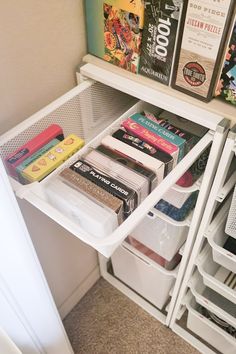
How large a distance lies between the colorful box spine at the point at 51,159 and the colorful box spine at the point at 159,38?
0.24m

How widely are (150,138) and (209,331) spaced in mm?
854

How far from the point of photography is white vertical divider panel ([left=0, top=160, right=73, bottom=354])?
63 centimetres

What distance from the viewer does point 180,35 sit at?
69 cm

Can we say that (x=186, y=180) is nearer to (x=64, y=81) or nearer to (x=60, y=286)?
(x=64, y=81)

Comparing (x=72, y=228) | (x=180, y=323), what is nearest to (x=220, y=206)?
(x=72, y=228)

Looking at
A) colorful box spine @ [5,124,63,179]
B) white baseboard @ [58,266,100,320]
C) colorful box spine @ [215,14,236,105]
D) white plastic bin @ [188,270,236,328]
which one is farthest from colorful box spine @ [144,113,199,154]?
white baseboard @ [58,266,100,320]

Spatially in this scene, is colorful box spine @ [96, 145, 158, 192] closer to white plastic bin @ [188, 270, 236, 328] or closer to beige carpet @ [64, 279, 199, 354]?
white plastic bin @ [188, 270, 236, 328]

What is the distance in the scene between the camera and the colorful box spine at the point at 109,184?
66 cm

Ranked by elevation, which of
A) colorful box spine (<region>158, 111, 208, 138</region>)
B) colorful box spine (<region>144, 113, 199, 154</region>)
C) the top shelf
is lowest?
colorful box spine (<region>158, 111, 208, 138</region>)

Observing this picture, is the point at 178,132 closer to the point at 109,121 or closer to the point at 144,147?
the point at 144,147

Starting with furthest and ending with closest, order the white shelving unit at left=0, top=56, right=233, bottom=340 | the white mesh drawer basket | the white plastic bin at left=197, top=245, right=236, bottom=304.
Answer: the white plastic bin at left=197, top=245, right=236, bottom=304, the white mesh drawer basket, the white shelving unit at left=0, top=56, right=233, bottom=340

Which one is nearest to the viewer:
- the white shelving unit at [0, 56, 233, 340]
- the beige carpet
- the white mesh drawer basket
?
the white shelving unit at [0, 56, 233, 340]

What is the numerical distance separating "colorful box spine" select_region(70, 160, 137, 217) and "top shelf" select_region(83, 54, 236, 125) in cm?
24

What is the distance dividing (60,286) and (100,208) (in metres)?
0.77
